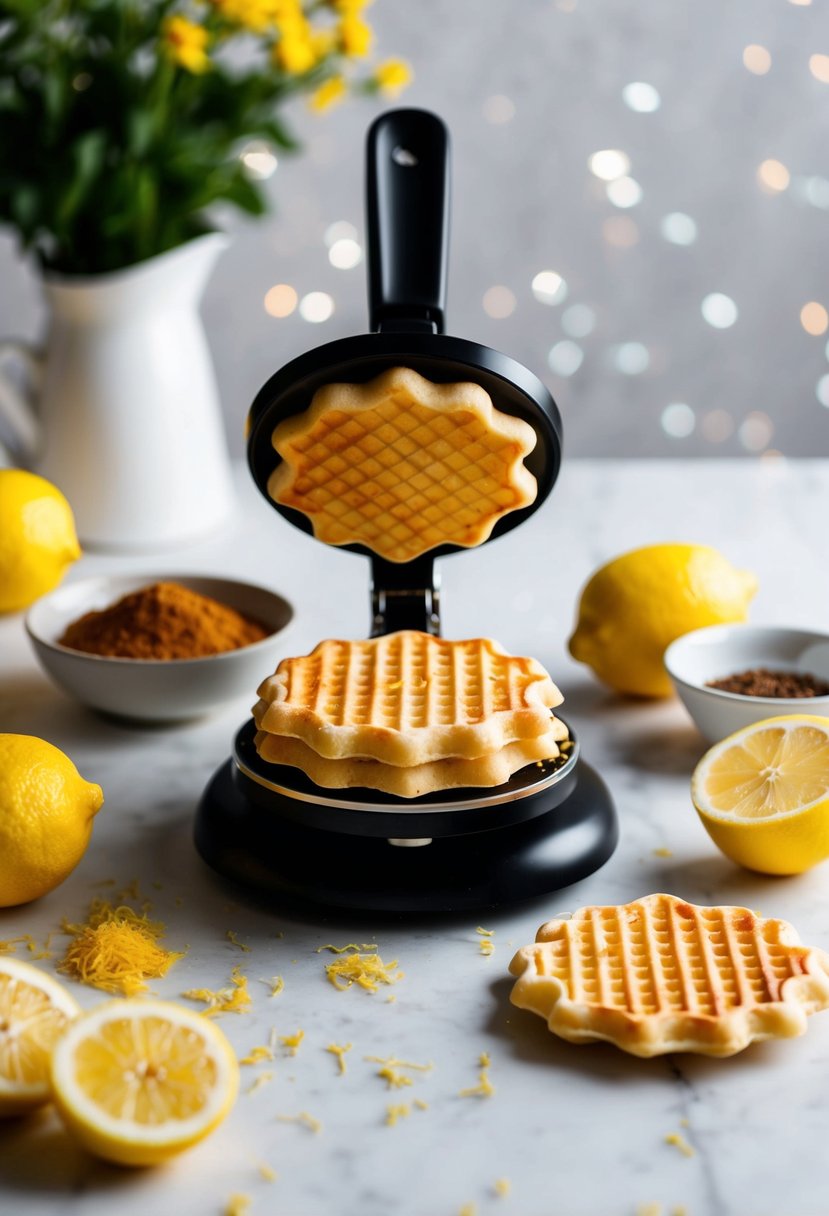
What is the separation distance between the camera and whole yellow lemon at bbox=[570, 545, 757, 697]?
1536 mm

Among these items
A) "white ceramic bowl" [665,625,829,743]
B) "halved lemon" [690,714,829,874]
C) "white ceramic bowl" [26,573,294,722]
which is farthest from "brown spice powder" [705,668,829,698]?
"white ceramic bowl" [26,573,294,722]

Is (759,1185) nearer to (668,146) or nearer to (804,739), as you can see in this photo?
(804,739)

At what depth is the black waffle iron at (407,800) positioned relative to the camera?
1.10m

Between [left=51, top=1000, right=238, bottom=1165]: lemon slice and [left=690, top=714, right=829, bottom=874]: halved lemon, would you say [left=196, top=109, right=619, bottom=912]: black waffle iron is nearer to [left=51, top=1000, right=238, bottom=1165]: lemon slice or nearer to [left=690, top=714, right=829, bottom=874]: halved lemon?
[left=690, top=714, right=829, bottom=874]: halved lemon

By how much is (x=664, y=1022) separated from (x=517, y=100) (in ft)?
9.06

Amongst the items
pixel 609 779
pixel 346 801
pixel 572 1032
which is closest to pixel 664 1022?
pixel 572 1032

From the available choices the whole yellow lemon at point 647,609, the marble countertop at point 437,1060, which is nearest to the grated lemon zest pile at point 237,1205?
the marble countertop at point 437,1060

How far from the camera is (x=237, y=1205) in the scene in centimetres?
81

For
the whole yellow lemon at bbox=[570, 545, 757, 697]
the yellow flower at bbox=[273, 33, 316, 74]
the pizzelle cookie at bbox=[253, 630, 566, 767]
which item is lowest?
the whole yellow lemon at bbox=[570, 545, 757, 697]

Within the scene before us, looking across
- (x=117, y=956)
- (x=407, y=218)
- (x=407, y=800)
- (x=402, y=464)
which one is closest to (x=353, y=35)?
(x=407, y=218)

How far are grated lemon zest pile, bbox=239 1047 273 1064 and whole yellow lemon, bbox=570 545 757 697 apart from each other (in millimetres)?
722

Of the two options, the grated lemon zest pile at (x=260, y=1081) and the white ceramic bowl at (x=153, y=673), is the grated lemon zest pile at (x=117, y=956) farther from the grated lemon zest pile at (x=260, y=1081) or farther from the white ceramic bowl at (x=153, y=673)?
the white ceramic bowl at (x=153, y=673)

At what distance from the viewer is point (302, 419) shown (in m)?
1.21

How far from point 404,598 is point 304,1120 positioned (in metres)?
0.59
